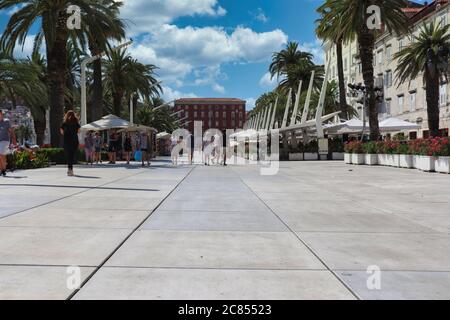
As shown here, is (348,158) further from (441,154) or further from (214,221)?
(214,221)

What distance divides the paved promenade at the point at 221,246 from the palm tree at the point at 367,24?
66.0 feet

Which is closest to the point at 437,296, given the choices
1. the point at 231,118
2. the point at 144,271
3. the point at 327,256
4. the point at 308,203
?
the point at 327,256

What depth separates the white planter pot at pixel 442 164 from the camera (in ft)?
60.7

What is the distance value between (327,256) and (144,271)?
6.01 feet

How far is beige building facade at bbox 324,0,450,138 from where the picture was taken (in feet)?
162

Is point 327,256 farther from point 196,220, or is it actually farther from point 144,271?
point 196,220

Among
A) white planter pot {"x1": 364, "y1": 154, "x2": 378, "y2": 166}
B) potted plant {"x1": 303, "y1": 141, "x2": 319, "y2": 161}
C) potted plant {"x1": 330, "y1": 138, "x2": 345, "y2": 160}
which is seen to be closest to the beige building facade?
potted plant {"x1": 330, "y1": 138, "x2": 345, "y2": 160}

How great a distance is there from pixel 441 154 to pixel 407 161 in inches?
148

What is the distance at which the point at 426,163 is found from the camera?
2041 centimetres

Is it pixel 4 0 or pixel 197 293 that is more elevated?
pixel 4 0

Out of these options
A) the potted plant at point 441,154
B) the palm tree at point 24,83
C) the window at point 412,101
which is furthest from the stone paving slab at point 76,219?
the window at point 412,101

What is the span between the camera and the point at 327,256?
5090mm

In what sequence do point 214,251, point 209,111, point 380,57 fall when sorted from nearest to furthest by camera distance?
point 214,251, point 380,57, point 209,111

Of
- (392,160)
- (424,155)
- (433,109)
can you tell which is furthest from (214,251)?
(433,109)
